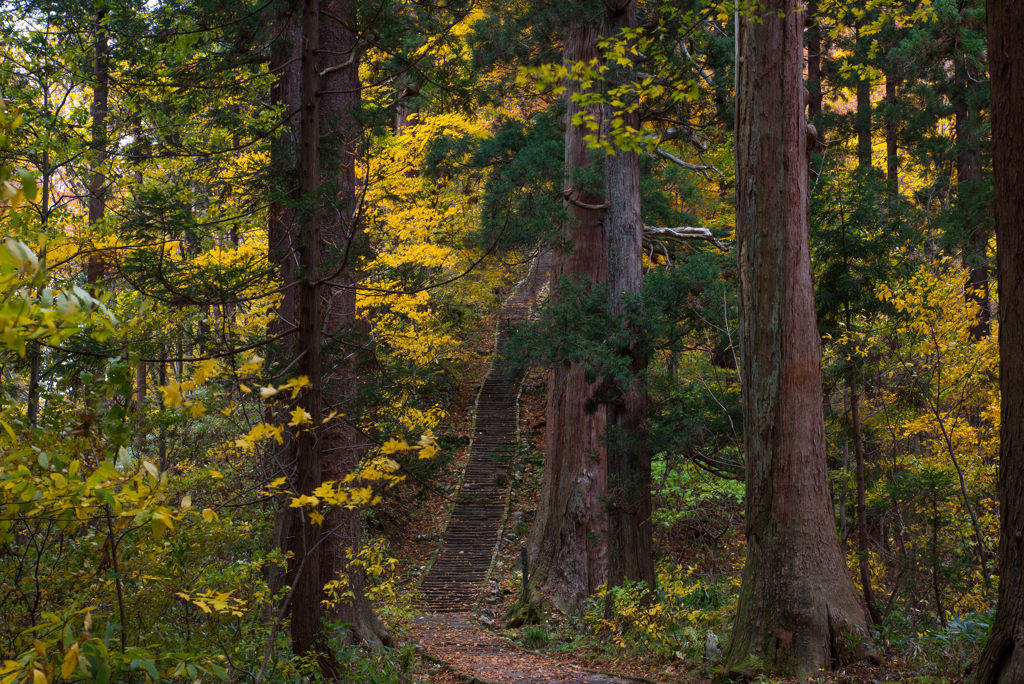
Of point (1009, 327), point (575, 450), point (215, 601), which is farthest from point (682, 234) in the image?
point (215, 601)

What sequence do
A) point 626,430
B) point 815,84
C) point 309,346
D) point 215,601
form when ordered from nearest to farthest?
point 215,601 → point 309,346 → point 626,430 → point 815,84

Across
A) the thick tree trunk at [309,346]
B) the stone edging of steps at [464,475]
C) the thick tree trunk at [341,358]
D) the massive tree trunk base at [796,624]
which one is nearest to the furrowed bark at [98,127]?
the thick tree trunk at [341,358]

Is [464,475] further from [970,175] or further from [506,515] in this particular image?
[970,175]

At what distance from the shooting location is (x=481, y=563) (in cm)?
1650

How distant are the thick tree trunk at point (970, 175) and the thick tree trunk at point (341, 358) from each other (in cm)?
1074

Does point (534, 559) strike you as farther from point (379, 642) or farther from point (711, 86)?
point (711, 86)

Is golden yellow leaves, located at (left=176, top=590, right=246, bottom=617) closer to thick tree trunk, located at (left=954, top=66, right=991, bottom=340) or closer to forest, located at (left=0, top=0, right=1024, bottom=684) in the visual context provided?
forest, located at (left=0, top=0, right=1024, bottom=684)

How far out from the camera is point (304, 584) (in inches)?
191

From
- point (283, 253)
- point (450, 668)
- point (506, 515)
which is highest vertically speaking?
point (283, 253)

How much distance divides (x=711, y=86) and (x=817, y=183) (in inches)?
99.3

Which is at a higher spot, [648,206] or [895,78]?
[895,78]

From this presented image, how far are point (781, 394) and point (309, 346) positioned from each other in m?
3.72

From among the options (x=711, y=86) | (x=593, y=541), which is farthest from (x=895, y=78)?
(x=593, y=541)

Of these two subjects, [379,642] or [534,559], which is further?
[534,559]
